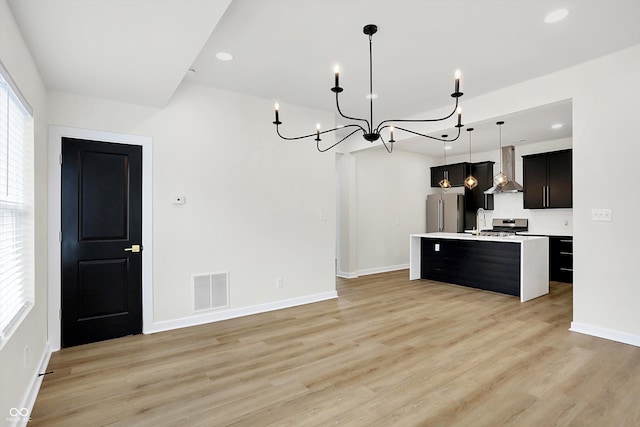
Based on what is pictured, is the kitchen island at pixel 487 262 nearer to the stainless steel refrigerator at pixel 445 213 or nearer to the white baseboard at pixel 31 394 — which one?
the stainless steel refrigerator at pixel 445 213

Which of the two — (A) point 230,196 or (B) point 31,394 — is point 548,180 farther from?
(B) point 31,394

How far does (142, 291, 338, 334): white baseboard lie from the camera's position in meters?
3.72

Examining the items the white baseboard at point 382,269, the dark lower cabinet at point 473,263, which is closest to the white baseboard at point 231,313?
the white baseboard at point 382,269

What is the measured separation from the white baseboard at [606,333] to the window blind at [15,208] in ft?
15.4

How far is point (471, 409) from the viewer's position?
7.09ft

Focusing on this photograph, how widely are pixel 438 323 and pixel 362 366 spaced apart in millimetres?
1442

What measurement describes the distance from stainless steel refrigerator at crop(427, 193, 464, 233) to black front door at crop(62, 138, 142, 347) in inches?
252

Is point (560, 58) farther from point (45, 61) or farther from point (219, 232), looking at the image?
point (45, 61)

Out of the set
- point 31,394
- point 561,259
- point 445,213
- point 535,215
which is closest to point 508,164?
point 535,215

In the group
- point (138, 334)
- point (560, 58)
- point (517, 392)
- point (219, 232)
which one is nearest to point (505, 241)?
point (560, 58)

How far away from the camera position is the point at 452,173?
791cm

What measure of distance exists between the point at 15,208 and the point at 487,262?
563 centimetres

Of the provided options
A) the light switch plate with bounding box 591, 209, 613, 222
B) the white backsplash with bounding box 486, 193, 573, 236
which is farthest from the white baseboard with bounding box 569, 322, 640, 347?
the white backsplash with bounding box 486, 193, 573, 236

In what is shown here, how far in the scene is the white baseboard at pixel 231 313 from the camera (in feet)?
12.2
